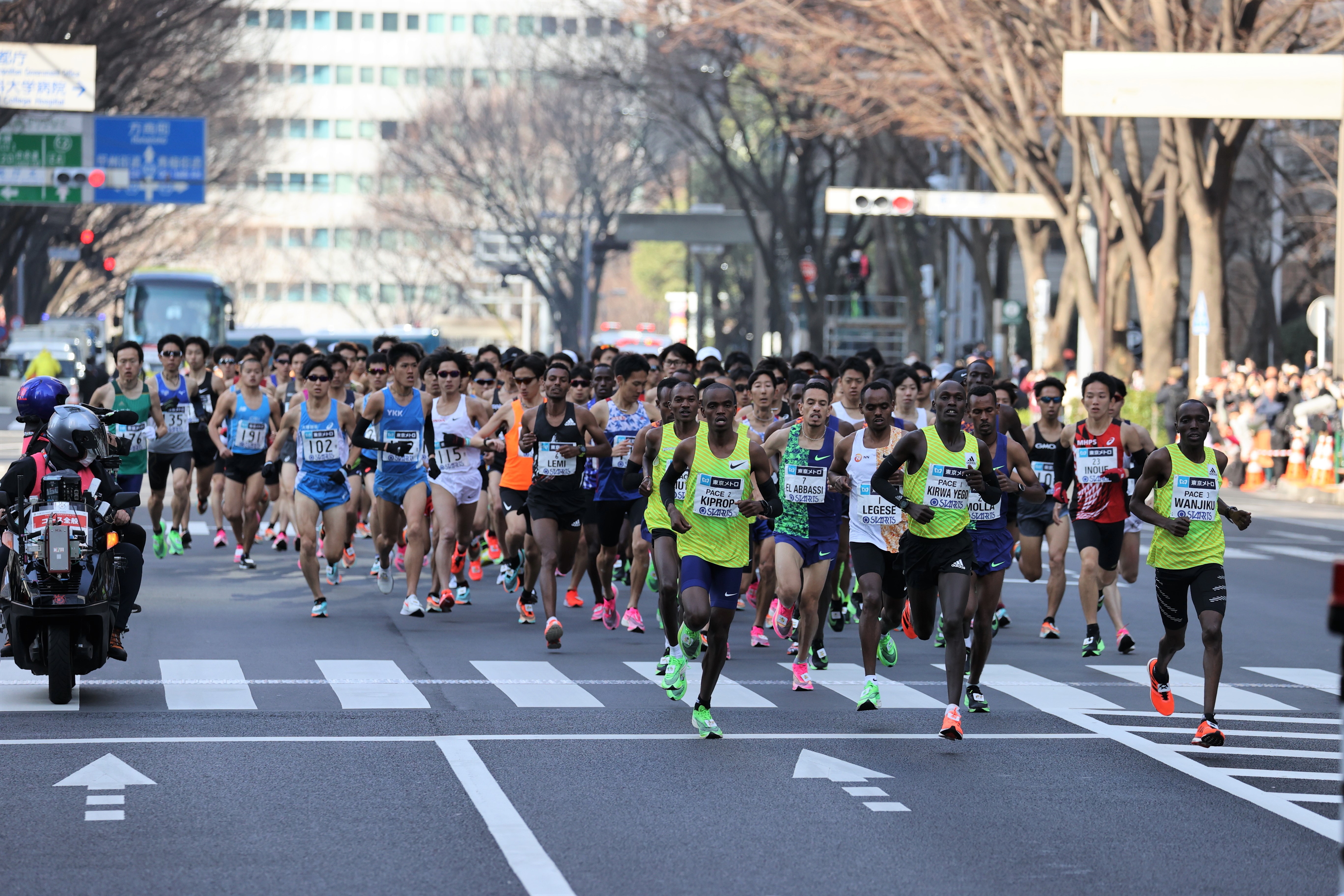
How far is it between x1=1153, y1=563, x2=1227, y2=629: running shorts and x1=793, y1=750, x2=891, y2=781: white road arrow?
1.92 metres

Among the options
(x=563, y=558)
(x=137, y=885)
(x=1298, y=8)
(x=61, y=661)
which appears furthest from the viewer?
(x=1298, y=8)

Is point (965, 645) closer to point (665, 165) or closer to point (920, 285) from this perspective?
point (920, 285)

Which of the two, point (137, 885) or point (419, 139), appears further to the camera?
point (419, 139)

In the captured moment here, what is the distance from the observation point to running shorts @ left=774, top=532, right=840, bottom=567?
11656mm

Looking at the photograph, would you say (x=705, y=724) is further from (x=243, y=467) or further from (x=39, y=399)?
(x=243, y=467)

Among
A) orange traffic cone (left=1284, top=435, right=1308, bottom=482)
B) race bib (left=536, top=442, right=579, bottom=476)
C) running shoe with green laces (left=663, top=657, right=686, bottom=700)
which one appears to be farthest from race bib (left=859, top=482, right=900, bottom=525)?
orange traffic cone (left=1284, top=435, right=1308, bottom=482)

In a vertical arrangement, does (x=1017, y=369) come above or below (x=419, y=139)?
below

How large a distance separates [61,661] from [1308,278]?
5179 centimetres

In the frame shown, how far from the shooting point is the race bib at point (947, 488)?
33.9 ft

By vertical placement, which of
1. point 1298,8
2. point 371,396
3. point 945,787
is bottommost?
point 945,787

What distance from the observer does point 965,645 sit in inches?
421

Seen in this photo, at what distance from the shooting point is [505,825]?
7.82 m

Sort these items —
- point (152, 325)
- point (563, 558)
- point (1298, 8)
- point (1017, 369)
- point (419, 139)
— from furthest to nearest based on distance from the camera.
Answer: point (419, 139)
point (152, 325)
point (1017, 369)
point (1298, 8)
point (563, 558)

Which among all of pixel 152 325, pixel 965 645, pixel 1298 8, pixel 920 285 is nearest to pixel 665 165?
pixel 920 285
